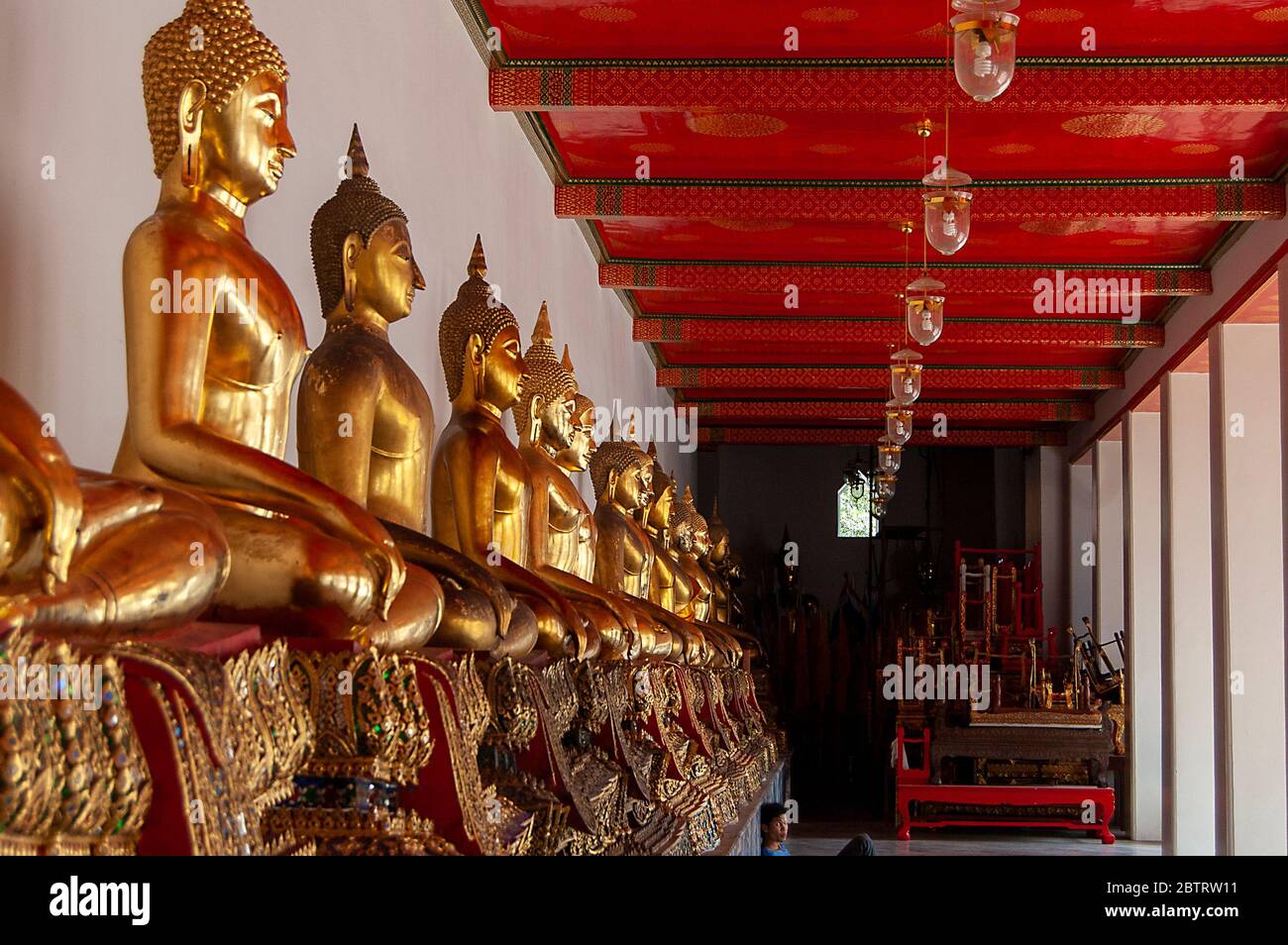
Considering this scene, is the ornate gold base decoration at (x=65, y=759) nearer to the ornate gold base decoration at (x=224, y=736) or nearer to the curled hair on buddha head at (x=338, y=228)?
the ornate gold base decoration at (x=224, y=736)

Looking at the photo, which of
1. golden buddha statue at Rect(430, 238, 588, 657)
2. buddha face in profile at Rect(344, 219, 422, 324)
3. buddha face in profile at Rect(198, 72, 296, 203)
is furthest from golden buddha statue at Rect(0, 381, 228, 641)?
golden buddha statue at Rect(430, 238, 588, 657)

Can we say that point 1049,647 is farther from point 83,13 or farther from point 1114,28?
point 83,13

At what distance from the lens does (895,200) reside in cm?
873

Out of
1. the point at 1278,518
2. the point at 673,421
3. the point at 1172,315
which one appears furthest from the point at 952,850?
the point at 673,421

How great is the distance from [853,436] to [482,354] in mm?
13309

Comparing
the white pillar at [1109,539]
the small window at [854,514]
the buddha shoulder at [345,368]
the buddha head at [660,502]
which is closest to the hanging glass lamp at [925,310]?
the buddha head at [660,502]

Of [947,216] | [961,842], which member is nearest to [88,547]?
[947,216]

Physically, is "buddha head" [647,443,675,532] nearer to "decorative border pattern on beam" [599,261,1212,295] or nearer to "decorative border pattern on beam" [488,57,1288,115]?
"decorative border pattern on beam" [488,57,1288,115]

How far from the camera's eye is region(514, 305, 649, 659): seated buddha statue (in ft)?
14.3

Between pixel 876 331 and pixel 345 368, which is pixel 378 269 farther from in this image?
pixel 876 331

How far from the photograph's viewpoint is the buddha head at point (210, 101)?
8.17 ft

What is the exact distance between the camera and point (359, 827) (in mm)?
2053

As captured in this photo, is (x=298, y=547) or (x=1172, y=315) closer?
(x=298, y=547)
